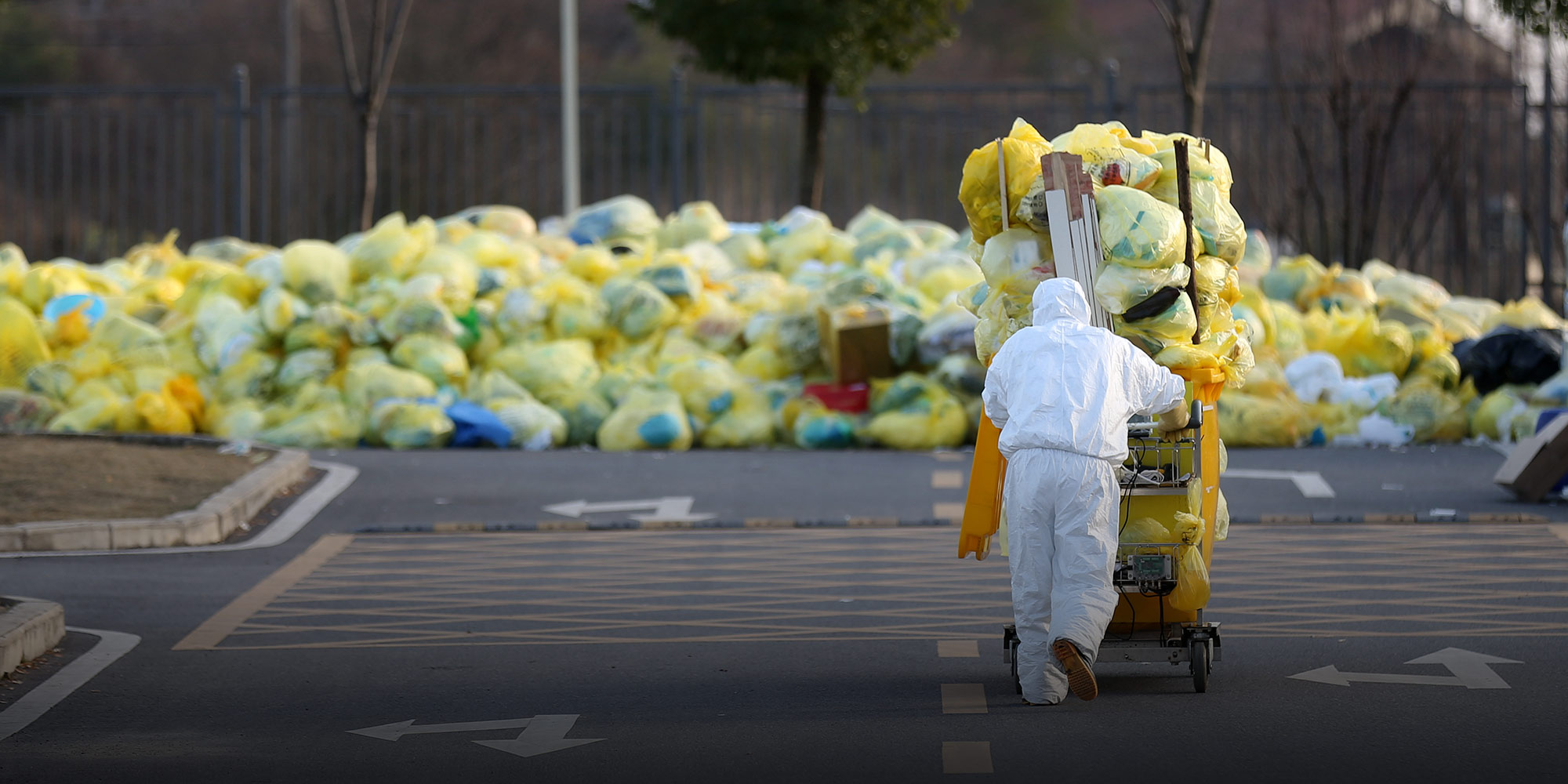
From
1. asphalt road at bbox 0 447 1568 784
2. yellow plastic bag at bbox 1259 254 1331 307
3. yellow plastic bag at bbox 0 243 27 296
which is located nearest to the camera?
asphalt road at bbox 0 447 1568 784

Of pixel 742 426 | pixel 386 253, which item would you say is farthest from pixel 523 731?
pixel 386 253

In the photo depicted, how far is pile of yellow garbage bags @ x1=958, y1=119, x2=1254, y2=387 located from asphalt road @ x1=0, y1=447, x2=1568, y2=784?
48.7 inches

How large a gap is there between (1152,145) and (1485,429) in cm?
825

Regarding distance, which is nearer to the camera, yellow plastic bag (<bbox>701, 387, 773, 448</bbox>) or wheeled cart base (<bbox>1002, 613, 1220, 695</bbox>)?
wheeled cart base (<bbox>1002, 613, 1220, 695</bbox>)

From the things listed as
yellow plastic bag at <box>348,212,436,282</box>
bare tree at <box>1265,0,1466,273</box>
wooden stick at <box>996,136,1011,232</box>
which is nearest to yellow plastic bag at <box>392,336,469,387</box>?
yellow plastic bag at <box>348,212,436,282</box>

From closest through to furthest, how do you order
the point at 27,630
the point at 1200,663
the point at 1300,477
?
the point at 1200,663
the point at 27,630
the point at 1300,477

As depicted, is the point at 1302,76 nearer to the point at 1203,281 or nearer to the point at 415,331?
the point at 415,331

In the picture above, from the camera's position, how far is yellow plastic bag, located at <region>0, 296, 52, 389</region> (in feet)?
49.8

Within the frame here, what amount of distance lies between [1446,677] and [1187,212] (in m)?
1.88

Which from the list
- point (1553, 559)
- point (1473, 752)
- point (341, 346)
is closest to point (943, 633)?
point (1473, 752)

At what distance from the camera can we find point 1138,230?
629 centimetres

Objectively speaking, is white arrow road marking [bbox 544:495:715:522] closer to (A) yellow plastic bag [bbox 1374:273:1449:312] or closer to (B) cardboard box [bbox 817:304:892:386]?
(B) cardboard box [bbox 817:304:892:386]

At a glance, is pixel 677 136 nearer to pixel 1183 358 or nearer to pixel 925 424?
pixel 925 424

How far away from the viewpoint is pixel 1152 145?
6.62 metres
